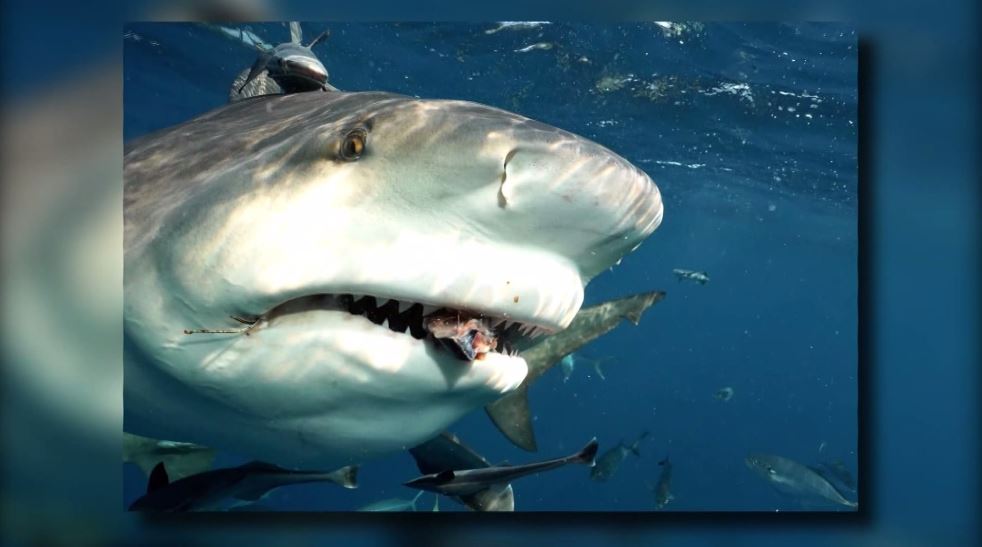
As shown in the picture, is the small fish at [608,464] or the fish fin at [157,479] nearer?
the fish fin at [157,479]

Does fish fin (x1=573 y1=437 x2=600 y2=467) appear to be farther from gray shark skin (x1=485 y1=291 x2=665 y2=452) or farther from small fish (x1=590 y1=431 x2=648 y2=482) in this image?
small fish (x1=590 y1=431 x2=648 y2=482)

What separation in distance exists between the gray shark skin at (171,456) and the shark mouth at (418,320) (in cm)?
215

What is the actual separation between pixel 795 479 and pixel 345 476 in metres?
2.84

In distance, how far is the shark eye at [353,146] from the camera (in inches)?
64.1

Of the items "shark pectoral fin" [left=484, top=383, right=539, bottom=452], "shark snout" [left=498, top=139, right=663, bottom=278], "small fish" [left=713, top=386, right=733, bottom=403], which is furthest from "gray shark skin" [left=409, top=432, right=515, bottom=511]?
"small fish" [left=713, top=386, right=733, bottom=403]

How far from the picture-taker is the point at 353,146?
1.63 m

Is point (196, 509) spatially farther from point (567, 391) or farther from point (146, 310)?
point (567, 391)

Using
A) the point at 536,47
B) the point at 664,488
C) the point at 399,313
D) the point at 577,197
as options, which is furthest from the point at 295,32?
the point at 664,488

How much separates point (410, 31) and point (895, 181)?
3.71 m

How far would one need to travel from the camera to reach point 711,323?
5306 centimetres

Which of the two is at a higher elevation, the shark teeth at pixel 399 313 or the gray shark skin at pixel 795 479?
the shark teeth at pixel 399 313

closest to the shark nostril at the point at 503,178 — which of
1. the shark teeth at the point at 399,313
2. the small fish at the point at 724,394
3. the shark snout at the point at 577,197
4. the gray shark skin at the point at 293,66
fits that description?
the shark snout at the point at 577,197

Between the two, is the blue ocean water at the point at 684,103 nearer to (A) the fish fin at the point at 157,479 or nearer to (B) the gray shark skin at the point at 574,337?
(A) the fish fin at the point at 157,479

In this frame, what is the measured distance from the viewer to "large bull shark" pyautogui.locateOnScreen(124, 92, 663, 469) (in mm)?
1564
